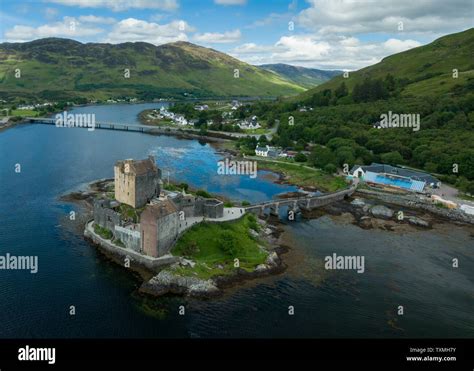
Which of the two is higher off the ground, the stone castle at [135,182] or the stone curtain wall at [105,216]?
the stone castle at [135,182]

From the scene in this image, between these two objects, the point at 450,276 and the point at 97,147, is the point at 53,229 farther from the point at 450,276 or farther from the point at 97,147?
the point at 97,147

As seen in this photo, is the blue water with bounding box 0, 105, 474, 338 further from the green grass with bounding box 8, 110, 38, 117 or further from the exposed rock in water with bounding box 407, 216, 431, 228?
the green grass with bounding box 8, 110, 38, 117

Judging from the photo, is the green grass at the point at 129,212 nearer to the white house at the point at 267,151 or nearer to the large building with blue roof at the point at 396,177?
the large building with blue roof at the point at 396,177

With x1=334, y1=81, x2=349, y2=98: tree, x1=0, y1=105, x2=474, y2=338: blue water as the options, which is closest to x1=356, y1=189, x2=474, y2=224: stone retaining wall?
x1=0, y1=105, x2=474, y2=338: blue water

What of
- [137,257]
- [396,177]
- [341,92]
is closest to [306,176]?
[396,177]

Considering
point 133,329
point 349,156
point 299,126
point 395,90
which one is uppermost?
Result: point 395,90

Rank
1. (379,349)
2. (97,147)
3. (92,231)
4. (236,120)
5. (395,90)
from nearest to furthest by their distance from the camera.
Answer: (379,349)
(92,231)
(97,147)
(395,90)
(236,120)

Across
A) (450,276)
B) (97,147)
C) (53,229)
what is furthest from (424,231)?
(97,147)

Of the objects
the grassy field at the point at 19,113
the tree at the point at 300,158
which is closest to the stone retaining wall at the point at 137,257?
the tree at the point at 300,158
